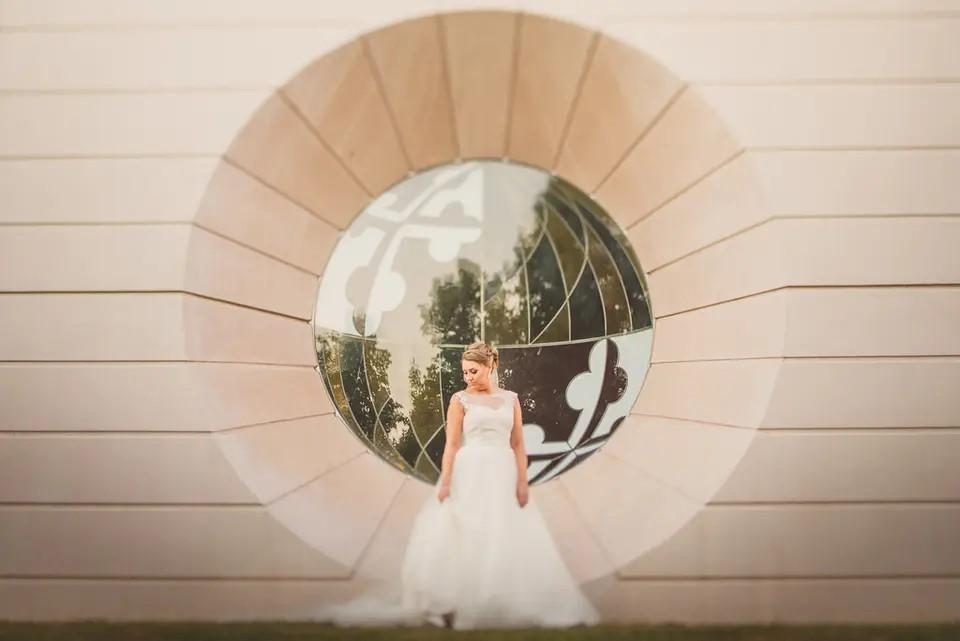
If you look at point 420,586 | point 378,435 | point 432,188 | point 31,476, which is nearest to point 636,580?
point 420,586

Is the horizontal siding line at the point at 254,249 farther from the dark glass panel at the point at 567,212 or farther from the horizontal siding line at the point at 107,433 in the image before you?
the dark glass panel at the point at 567,212

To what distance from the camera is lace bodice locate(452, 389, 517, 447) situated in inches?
80.8

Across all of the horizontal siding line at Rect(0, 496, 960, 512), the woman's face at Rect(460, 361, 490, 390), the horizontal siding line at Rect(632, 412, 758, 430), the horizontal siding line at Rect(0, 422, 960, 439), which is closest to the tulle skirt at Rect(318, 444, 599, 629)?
the woman's face at Rect(460, 361, 490, 390)

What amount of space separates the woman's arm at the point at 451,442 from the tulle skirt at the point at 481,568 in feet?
0.09

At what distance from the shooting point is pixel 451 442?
2.04m

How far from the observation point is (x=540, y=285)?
13.0 feet

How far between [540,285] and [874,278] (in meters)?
2.26

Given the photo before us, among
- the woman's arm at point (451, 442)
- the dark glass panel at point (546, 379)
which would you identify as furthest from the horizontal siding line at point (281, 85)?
the dark glass panel at point (546, 379)

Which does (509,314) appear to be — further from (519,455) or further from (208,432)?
(208,432)

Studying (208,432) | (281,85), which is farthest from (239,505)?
(281,85)

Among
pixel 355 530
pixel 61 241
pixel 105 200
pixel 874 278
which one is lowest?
pixel 355 530

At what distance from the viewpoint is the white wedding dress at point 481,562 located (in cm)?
185

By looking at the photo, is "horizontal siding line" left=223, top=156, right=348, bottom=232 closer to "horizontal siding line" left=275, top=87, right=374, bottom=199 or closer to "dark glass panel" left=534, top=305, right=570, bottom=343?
"horizontal siding line" left=275, top=87, right=374, bottom=199

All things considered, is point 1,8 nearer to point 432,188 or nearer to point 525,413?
point 432,188
